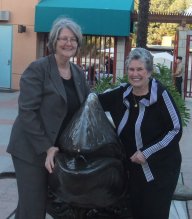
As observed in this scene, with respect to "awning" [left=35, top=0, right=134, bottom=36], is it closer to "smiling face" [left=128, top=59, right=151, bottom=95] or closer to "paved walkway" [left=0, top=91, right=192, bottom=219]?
"paved walkway" [left=0, top=91, right=192, bottom=219]

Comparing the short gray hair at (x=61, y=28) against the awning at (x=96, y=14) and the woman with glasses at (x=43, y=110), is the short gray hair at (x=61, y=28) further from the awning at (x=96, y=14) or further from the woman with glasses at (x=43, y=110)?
the awning at (x=96, y=14)

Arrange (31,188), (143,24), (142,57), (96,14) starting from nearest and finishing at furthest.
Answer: (142,57) < (31,188) < (143,24) < (96,14)

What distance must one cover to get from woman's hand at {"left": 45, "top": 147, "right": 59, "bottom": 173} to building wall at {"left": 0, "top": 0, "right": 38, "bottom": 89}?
15.5m

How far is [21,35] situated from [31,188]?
15610 mm

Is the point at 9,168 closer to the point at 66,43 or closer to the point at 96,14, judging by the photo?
the point at 66,43

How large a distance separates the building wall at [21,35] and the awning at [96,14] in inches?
37.0

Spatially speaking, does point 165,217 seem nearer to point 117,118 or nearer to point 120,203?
point 120,203

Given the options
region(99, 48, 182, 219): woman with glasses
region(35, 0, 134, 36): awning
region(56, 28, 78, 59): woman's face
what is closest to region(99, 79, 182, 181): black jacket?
region(99, 48, 182, 219): woman with glasses

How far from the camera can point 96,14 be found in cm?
1694

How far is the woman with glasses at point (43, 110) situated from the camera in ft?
10.1

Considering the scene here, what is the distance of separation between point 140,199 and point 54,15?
580 inches

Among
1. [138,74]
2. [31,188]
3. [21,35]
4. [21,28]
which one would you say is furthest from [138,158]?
[21,35]

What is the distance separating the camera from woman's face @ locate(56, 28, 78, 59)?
Result: 10.2 ft

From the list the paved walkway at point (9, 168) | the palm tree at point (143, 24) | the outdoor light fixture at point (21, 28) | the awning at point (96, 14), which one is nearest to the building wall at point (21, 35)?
the outdoor light fixture at point (21, 28)
